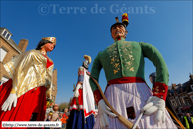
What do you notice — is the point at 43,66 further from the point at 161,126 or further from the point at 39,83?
the point at 161,126

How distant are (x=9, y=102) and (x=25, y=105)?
0.89ft

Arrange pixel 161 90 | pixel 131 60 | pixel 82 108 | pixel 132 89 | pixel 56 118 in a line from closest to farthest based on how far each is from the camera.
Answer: pixel 161 90 < pixel 132 89 < pixel 131 60 < pixel 82 108 < pixel 56 118

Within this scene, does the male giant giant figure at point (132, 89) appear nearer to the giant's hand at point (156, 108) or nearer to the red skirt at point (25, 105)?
the giant's hand at point (156, 108)

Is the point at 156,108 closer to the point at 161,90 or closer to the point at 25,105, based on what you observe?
the point at 161,90

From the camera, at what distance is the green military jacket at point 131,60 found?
1.50 meters

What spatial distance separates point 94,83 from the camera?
1.82 meters

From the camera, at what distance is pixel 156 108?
1210 mm

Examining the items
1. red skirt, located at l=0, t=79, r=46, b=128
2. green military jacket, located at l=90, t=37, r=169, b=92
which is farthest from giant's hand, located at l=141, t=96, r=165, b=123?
red skirt, located at l=0, t=79, r=46, b=128

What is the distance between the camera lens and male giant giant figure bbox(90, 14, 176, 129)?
121cm

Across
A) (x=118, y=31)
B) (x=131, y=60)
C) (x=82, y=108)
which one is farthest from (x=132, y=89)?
(x=82, y=108)

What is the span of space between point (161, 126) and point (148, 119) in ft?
0.49

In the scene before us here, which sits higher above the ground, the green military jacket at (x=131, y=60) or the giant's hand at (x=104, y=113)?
the green military jacket at (x=131, y=60)

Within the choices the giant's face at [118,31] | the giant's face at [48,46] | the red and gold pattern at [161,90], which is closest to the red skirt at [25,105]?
the giant's face at [48,46]

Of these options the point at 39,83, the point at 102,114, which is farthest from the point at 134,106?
the point at 39,83
